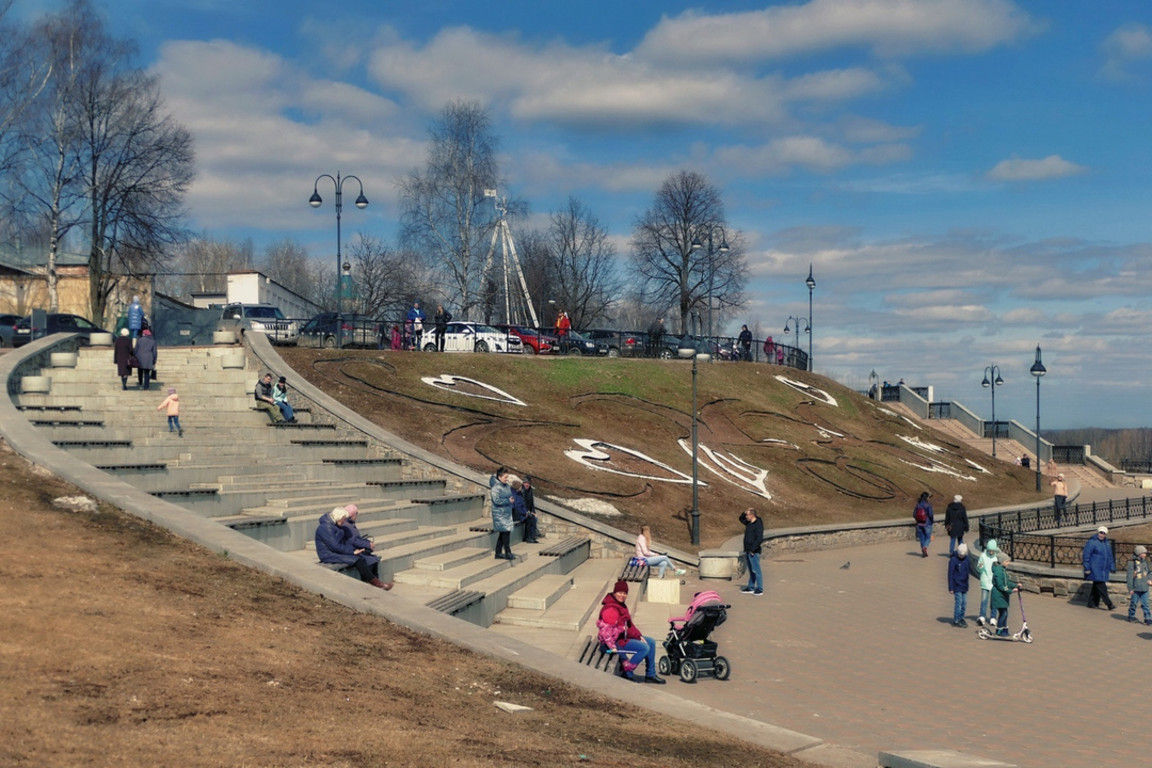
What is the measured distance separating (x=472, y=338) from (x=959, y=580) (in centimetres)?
2954

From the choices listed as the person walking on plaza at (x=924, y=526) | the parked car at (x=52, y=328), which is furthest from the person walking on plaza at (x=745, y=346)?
the parked car at (x=52, y=328)

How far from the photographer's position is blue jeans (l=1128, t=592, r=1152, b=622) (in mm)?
19688

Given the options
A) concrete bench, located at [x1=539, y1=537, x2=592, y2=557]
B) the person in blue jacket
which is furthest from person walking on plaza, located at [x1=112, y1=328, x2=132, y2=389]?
the person in blue jacket

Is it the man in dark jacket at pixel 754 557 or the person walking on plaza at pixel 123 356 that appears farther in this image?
the person walking on plaza at pixel 123 356

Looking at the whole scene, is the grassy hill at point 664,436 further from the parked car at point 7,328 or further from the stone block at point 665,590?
the parked car at point 7,328

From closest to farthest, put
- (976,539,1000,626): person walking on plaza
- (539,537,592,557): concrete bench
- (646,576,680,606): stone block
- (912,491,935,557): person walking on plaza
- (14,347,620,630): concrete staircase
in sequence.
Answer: (14,347,620,630): concrete staircase, (976,539,1000,626): person walking on plaza, (646,576,680,606): stone block, (539,537,592,557): concrete bench, (912,491,935,557): person walking on plaza

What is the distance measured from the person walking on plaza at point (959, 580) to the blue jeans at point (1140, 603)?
3604mm

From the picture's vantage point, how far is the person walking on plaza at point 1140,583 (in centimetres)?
1964

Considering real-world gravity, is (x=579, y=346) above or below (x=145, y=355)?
above

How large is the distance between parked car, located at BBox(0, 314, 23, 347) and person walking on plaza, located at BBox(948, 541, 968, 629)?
103ft

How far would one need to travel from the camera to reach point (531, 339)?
155 feet

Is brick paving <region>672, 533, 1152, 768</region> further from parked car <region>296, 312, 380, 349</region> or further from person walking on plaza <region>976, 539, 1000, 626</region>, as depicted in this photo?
parked car <region>296, 312, 380, 349</region>

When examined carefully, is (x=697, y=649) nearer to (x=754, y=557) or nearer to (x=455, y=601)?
(x=455, y=601)

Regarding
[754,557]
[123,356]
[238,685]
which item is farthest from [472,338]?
[238,685]
